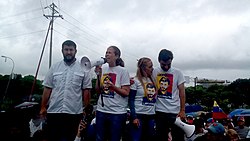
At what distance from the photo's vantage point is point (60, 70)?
4738 mm

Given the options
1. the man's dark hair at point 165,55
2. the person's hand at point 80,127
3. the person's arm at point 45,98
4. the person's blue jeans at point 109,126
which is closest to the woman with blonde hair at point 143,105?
the person's blue jeans at point 109,126

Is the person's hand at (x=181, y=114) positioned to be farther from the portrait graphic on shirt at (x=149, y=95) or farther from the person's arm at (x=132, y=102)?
the person's arm at (x=132, y=102)

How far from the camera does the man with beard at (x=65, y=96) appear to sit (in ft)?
14.9

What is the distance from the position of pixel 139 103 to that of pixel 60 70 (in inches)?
50.7

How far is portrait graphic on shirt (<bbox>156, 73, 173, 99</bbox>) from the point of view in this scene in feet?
16.9

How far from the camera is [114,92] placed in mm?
4836

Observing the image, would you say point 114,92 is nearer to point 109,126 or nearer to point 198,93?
point 109,126

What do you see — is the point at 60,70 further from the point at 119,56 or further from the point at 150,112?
the point at 150,112

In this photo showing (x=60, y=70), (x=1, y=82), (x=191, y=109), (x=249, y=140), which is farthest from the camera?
(x=1, y=82)

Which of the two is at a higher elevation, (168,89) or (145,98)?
(168,89)

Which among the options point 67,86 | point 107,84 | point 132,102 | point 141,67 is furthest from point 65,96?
point 141,67

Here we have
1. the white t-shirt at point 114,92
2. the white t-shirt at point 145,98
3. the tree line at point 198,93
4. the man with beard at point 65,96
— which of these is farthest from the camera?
the tree line at point 198,93

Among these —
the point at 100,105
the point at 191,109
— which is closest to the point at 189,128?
the point at 100,105

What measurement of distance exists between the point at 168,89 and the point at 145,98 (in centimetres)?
40
